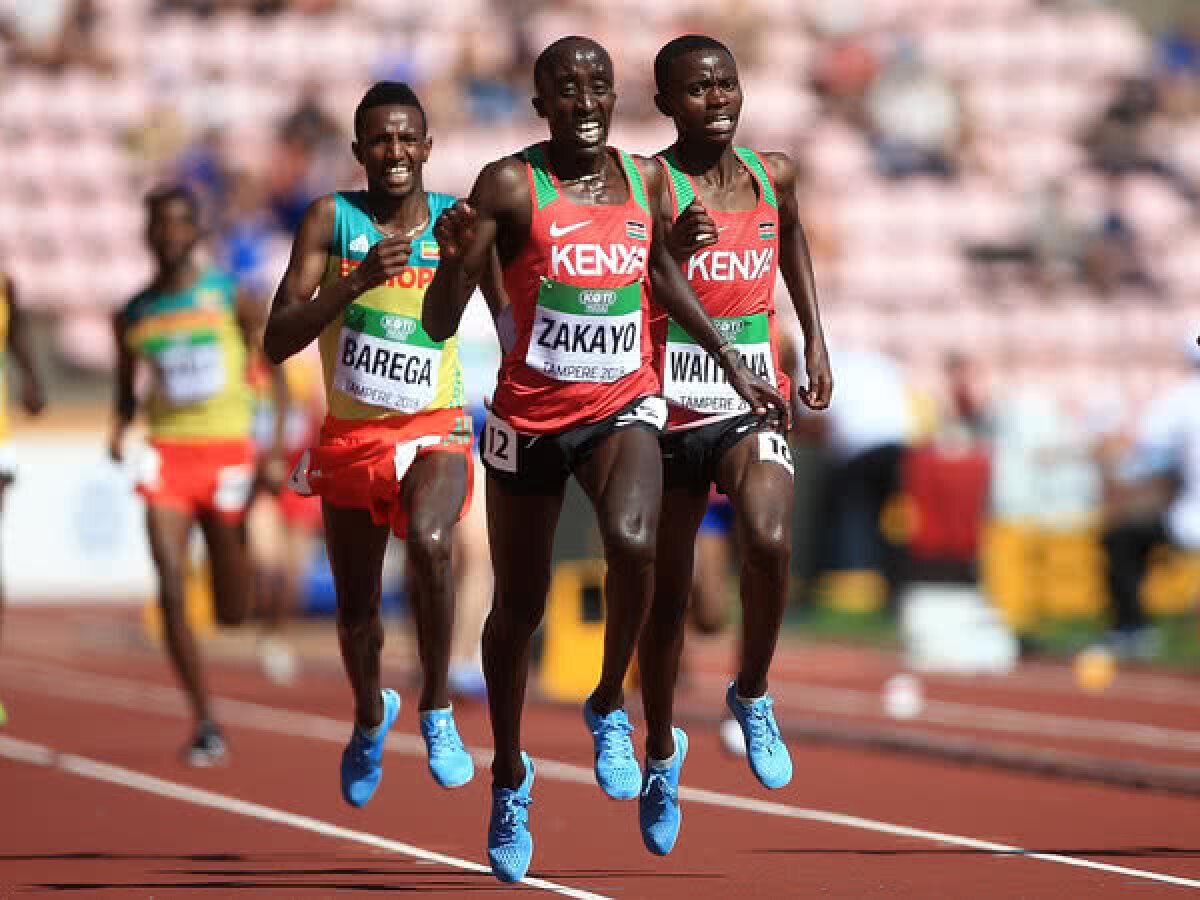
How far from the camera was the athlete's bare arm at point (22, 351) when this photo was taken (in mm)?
10508

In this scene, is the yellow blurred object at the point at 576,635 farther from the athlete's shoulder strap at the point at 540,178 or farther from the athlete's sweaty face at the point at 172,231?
the athlete's shoulder strap at the point at 540,178

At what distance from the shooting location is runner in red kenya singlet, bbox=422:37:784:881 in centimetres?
648

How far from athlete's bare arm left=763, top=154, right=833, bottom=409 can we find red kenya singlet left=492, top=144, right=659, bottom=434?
73 centimetres

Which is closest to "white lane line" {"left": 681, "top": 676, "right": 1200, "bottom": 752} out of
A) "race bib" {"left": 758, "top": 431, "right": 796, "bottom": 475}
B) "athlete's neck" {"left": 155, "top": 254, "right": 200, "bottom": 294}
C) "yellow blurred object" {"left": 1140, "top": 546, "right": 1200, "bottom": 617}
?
"yellow blurred object" {"left": 1140, "top": 546, "right": 1200, "bottom": 617}

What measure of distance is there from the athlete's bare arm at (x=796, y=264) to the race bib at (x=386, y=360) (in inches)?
44.9

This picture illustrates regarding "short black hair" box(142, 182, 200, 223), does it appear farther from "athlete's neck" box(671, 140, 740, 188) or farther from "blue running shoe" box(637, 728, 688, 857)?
"blue running shoe" box(637, 728, 688, 857)

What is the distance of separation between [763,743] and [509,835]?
0.93 meters

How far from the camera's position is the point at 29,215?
76.3 ft

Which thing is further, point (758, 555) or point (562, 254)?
point (758, 555)

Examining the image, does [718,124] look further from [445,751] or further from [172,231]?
[172,231]

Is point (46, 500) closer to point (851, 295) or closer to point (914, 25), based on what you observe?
point (851, 295)

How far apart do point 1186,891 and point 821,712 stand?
692 centimetres

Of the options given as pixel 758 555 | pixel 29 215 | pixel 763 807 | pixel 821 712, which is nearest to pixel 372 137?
pixel 758 555

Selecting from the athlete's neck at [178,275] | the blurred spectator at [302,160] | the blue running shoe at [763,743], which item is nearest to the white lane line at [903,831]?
the blue running shoe at [763,743]
